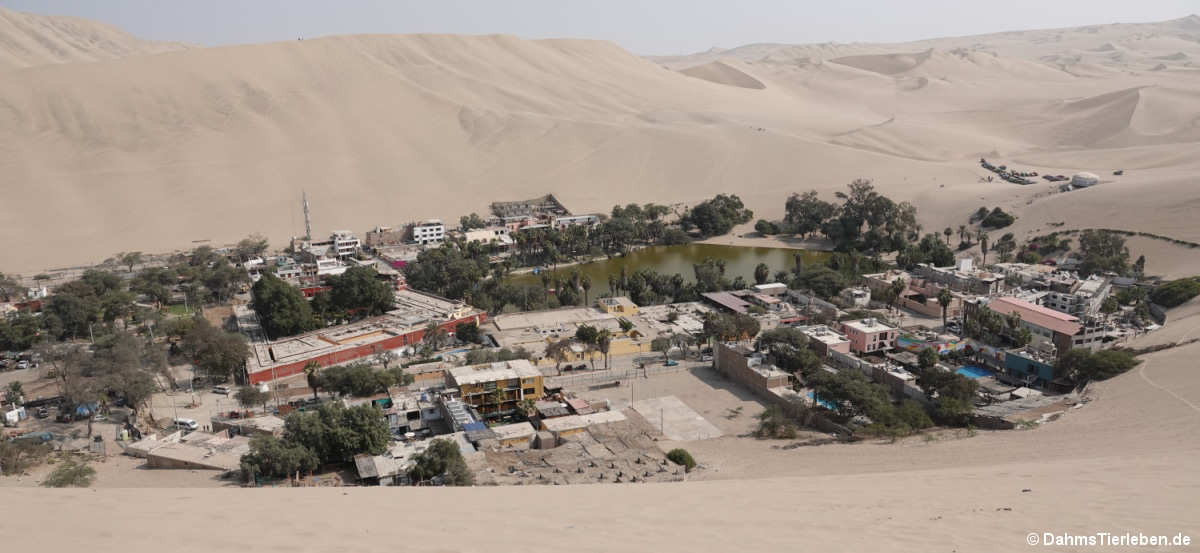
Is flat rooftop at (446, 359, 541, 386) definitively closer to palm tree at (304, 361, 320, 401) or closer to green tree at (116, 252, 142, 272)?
palm tree at (304, 361, 320, 401)

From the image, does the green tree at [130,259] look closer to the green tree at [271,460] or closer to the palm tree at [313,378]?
the palm tree at [313,378]

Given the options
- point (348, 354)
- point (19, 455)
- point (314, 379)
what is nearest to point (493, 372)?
point (314, 379)

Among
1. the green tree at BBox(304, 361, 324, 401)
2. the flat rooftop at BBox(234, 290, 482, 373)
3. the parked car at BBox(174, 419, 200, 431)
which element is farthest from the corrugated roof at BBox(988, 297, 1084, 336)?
the parked car at BBox(174, 419, 200, 431)

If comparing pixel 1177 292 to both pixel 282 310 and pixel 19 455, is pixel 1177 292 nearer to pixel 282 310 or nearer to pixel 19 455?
pixel 282 310

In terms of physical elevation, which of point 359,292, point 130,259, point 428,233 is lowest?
point 359,292

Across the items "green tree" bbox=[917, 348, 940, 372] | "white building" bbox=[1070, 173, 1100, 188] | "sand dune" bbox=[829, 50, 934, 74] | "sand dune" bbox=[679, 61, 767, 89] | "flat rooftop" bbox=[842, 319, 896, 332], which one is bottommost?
"green tree" bbox=[917, 348, 940, 372]

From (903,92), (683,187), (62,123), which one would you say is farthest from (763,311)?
(903,92)

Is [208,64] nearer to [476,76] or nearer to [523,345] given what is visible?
[476,76]
